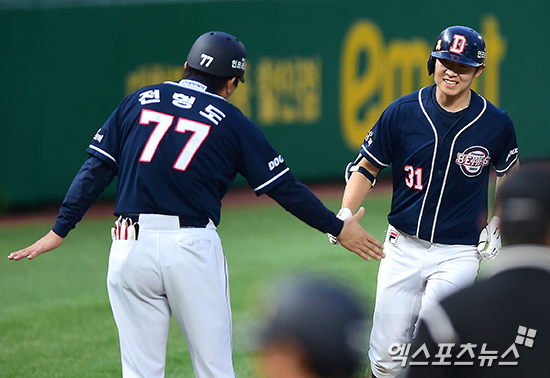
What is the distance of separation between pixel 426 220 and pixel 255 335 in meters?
3.06

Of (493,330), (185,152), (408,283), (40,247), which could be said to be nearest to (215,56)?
(185,152)

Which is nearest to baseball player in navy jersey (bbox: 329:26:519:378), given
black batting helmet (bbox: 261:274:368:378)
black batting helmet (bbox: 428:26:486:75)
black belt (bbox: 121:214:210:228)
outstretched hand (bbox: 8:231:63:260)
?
black batting helmet (bbox: 428:26:486:75)

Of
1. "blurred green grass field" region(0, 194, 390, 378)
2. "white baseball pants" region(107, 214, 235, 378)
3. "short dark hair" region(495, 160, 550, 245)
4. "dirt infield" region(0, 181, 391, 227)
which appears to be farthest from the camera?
"dirt infield" region(0, 181, 391, 227)

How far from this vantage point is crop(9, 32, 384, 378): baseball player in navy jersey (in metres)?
4.59

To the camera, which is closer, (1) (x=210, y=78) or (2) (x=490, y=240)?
(1) (x=210, y=78)

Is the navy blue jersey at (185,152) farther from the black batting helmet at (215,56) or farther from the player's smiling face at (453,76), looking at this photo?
the player's smiling face at (453,76)

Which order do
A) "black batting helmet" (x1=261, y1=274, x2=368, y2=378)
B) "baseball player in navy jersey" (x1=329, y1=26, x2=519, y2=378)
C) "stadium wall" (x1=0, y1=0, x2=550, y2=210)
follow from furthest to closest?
"stadium wall" (x1=0, y1=0, x2=550, y2=210), "baseball player in navy jersey" (x1=329, y1=26, x2=519, y2=378), "black batting helmet" (x1=261, y1=274, x2=368, y2=378)

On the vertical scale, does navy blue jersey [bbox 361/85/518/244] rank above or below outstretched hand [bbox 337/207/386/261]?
Result: above

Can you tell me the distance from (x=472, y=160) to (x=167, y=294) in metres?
1.99

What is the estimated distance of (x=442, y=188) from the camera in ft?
17.6

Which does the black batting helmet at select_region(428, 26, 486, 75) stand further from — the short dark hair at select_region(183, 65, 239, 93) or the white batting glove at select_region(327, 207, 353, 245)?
the short dark hair at select_region(183, 65, 239, 93)

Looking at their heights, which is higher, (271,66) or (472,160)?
(472,160)

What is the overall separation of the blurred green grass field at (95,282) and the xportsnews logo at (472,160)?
953 mm

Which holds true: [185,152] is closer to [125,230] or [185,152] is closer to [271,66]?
[125,230]
